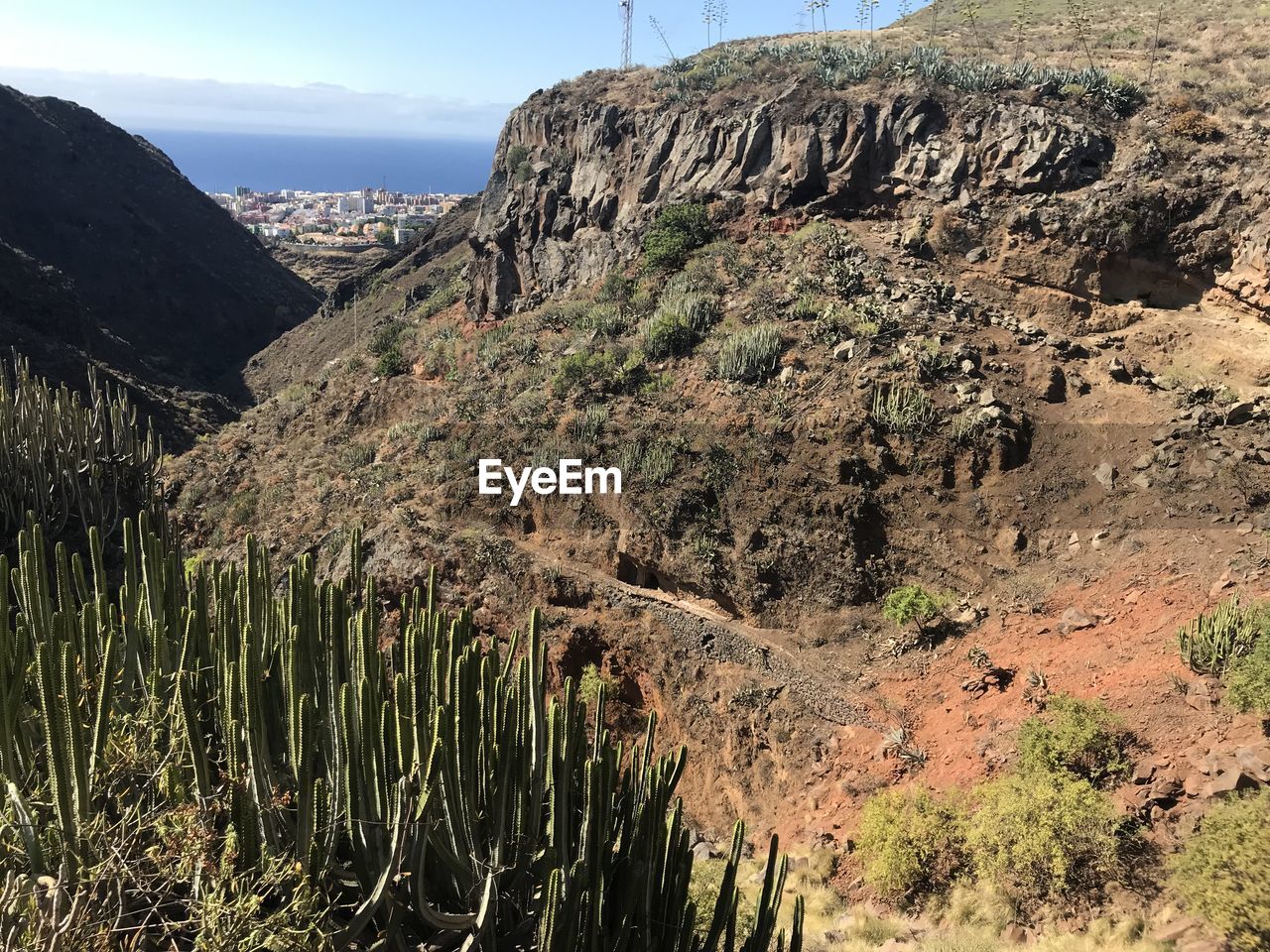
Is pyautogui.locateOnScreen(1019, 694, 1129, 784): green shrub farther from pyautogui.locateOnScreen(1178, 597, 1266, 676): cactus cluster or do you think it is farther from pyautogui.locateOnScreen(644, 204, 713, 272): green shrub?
pyautogui.locateOnScreen(644, 204, 713, 272): green shrub

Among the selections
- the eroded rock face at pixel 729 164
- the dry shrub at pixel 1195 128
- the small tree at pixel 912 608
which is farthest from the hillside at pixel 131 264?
the dry shrub at pixel 1195 128

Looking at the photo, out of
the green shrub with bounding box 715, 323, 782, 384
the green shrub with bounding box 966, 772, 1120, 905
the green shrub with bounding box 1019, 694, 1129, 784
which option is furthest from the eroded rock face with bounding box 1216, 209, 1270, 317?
the green shrub with bounding box 966, 772, 1120, 905

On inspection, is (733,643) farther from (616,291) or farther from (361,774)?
Answer: (616,291)

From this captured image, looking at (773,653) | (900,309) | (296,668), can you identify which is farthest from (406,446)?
(296,668)

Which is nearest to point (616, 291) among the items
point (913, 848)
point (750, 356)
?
point (750, 356)

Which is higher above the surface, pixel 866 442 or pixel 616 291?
pixel 616 291

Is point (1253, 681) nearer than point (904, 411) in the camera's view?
Yes
